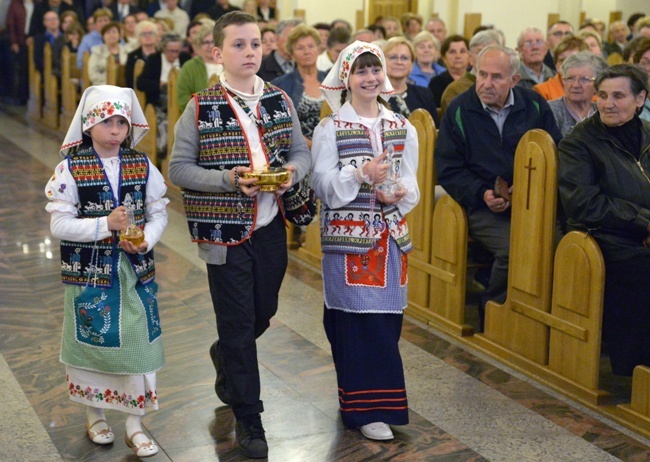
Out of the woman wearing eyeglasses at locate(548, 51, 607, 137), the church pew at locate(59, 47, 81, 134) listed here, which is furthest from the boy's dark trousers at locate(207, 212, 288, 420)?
the church pew at locate(59, 47, 81, 134)

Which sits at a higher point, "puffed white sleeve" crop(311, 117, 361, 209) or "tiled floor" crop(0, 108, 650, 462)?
"puffed white sleeve" crop(311, 117, 361, 209)

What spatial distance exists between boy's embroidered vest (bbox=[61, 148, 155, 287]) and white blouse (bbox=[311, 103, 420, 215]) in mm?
656

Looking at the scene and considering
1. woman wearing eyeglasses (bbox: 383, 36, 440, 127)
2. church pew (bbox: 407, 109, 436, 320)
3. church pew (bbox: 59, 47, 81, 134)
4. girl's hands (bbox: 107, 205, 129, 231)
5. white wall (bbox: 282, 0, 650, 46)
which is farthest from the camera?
white wall (bbox: 282, 0, 650, 46)

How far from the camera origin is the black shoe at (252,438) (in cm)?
374

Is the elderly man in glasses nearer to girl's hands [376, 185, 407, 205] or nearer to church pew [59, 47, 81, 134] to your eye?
girl's hands [376, 185, 407, 205]

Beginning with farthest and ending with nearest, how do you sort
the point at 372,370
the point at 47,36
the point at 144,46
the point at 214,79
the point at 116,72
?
the point at 47,36, the point at 116,72, the point at 144,46, the point at 214,79, the point at 372,370

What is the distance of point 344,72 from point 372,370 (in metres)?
1.14

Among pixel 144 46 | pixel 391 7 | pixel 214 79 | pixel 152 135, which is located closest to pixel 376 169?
pixel 214 79

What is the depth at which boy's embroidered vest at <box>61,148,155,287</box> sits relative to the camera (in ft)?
11.9

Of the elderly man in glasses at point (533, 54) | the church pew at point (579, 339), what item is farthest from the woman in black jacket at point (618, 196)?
the elderly man in glasses at point (533, 54)

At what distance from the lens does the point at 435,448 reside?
12.7ft

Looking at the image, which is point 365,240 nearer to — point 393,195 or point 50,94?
point 393,195

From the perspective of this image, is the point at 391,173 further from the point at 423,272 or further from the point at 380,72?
the point at 423,272

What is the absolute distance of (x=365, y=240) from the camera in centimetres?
390
